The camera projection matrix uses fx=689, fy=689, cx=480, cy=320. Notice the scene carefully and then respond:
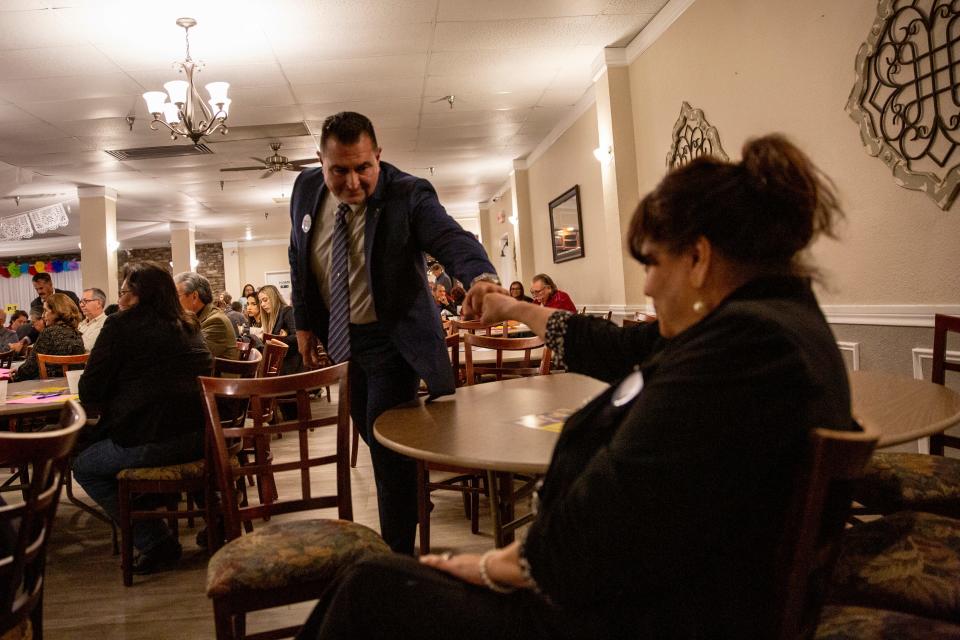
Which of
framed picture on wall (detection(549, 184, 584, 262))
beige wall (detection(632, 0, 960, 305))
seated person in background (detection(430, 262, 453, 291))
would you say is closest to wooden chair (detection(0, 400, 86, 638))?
beige wall (detection(632, 0, 960, 305))

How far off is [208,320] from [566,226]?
533 centimetres

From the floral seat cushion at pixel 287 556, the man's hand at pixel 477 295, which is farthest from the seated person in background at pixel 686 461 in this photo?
the man's hand at pixel 477 295

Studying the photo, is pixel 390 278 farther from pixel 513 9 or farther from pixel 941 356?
pixel 513 9

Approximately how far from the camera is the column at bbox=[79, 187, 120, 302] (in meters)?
9.68

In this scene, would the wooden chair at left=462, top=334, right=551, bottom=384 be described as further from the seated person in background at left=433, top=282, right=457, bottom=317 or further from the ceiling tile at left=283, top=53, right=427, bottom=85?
the seated person in background at left=433, top=282, right=457, bottom=317

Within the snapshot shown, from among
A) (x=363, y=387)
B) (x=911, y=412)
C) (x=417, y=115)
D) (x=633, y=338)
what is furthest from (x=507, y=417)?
(x=417, y=115)

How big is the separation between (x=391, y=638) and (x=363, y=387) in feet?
4.02

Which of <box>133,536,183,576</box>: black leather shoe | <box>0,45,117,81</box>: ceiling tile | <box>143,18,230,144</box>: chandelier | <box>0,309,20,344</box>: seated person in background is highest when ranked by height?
<box>0,45,117,81</box>: ceiling tile

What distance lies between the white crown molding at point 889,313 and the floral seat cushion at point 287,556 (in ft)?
7.66

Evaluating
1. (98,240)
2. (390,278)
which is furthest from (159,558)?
(98,240)

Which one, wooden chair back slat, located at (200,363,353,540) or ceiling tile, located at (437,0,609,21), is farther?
ceiling tile, located at (437,0,609,21)

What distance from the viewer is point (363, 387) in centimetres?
215

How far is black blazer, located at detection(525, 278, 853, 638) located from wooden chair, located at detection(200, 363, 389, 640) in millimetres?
823

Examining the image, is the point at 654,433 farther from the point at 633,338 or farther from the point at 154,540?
the point at 154,540
